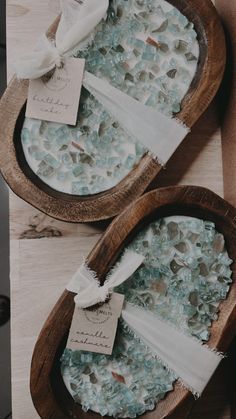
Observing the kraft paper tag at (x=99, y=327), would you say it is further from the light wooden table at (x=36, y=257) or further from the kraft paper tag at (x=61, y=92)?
the kraft paper tag at (x=61, y=92)

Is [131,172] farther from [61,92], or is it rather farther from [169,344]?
[169,344]

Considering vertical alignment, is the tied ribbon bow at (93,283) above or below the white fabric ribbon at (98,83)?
below

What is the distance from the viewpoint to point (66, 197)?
2.57 feet

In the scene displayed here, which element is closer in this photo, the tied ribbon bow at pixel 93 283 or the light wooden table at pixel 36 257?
the tied ribbon bow at pixel 93 283

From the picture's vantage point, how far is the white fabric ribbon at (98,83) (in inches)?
29.9

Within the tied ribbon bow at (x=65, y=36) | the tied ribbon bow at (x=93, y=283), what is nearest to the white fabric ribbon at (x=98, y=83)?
the tied ribbon bow at (x=65, y=36)

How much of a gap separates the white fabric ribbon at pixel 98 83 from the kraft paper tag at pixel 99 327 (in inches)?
9.3

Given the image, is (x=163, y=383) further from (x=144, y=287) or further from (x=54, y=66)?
(x=54, y=66)

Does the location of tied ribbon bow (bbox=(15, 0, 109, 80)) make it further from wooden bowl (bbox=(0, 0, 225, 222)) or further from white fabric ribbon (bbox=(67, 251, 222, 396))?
white fabric ribbon (bbox=(67, 251, 222, 396))

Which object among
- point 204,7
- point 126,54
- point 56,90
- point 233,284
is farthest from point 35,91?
point 233,284

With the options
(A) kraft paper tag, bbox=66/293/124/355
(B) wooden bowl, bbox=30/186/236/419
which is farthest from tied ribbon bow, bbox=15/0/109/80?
(A) kraft paper tag, bbox=66/293/124/355

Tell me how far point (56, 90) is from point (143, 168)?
0.18m

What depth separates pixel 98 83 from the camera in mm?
784

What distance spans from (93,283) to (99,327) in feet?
0.22
